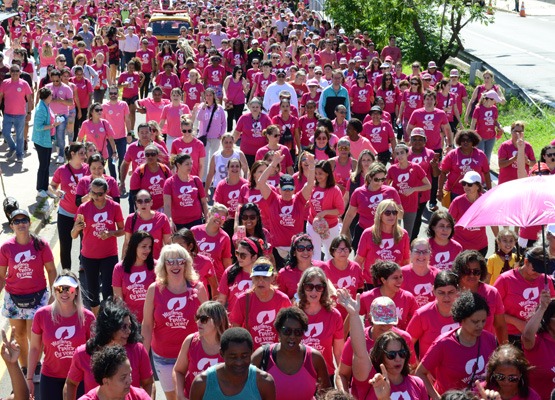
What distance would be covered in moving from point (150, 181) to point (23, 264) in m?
2.97

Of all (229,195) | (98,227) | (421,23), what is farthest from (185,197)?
(421,23)

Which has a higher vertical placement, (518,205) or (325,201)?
(518,205)

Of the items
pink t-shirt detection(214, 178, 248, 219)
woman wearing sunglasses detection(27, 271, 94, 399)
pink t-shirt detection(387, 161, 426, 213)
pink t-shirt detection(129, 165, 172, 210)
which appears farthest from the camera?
pink t-shirt detection(387, 161, 426, 213)

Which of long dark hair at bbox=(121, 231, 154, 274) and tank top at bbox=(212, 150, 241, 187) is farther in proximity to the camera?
tank top at bbox=(212, 150, 241, 187)

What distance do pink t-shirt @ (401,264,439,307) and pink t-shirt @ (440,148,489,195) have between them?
4.02 metres

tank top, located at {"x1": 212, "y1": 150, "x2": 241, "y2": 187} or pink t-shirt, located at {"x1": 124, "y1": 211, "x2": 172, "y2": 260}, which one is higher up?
pink t-shirt, located at {"x1": 124, "y1": 211, "x2": 172, "y2": 260}

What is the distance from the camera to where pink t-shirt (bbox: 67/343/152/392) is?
6910mm

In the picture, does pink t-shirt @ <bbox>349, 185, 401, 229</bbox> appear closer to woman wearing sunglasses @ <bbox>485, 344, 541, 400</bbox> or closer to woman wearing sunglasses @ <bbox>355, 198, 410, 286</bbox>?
woman wearing sunglasses @ <bbox>355, 198, 410, 286</bbox>

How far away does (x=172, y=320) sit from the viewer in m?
8.06

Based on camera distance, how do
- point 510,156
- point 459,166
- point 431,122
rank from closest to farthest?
point 459,166 → point 510,156 → point 431,122

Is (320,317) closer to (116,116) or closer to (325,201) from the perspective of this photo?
(325,201)

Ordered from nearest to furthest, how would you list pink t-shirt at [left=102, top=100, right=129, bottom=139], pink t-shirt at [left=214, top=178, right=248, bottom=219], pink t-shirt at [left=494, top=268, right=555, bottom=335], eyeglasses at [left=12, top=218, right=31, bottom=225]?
pink t-shirt at [left=494, top=268, right=555, bottom=335] → eyeglasses at [left=12, top=218, right=31, bottom=225] → pink t-shirt at [left=214, top=178, right=248, bottom=219] → pink t-shirt at [left=102, top=100, right=129, bottom=139]

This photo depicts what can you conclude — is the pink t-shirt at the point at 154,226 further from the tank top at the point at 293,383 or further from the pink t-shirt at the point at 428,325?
the tank top at the point at 293,383

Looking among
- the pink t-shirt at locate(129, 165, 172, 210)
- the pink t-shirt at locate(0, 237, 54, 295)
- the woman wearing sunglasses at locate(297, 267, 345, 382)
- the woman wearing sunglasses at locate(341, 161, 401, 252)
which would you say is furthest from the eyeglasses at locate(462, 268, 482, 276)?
the pink t-shirt at locate(129, 165, 172, 210)
